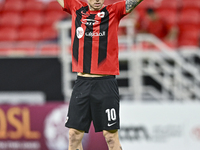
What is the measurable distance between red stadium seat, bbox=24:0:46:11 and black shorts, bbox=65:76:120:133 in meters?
6.14

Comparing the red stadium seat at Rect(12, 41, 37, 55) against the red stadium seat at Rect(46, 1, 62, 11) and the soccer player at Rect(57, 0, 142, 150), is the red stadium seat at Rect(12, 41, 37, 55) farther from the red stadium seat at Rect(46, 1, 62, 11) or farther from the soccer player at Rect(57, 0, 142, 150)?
the soccer player at Rect(57, 0, 142, 150)

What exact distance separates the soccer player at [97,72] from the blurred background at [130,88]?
6.61 feet

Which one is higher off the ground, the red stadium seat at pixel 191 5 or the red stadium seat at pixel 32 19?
the red stadium seat at pixel 191 5

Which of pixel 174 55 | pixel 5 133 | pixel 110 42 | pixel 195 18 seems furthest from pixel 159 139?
pixel 195 18

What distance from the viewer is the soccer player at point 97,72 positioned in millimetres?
3520

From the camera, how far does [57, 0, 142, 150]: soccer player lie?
3520mm

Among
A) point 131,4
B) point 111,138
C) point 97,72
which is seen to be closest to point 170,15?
point 131,4

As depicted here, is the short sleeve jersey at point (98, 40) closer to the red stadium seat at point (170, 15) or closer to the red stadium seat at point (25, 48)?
the red stadium seat at point (25, 48)

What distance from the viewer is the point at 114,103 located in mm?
3549

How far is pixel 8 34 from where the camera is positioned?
8852mm

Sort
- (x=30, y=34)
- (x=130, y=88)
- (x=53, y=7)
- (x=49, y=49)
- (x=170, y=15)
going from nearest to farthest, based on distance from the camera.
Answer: (x=130, y=88)
(x=49, y=49)
(x=170, y=15)
(x=30, y=34)
(x=53, y=7)

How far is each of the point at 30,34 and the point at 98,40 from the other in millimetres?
5487

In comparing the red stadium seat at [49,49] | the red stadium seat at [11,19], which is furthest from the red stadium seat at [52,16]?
the red stadium seat at [49,49]

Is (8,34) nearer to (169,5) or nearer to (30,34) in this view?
(30,34)
